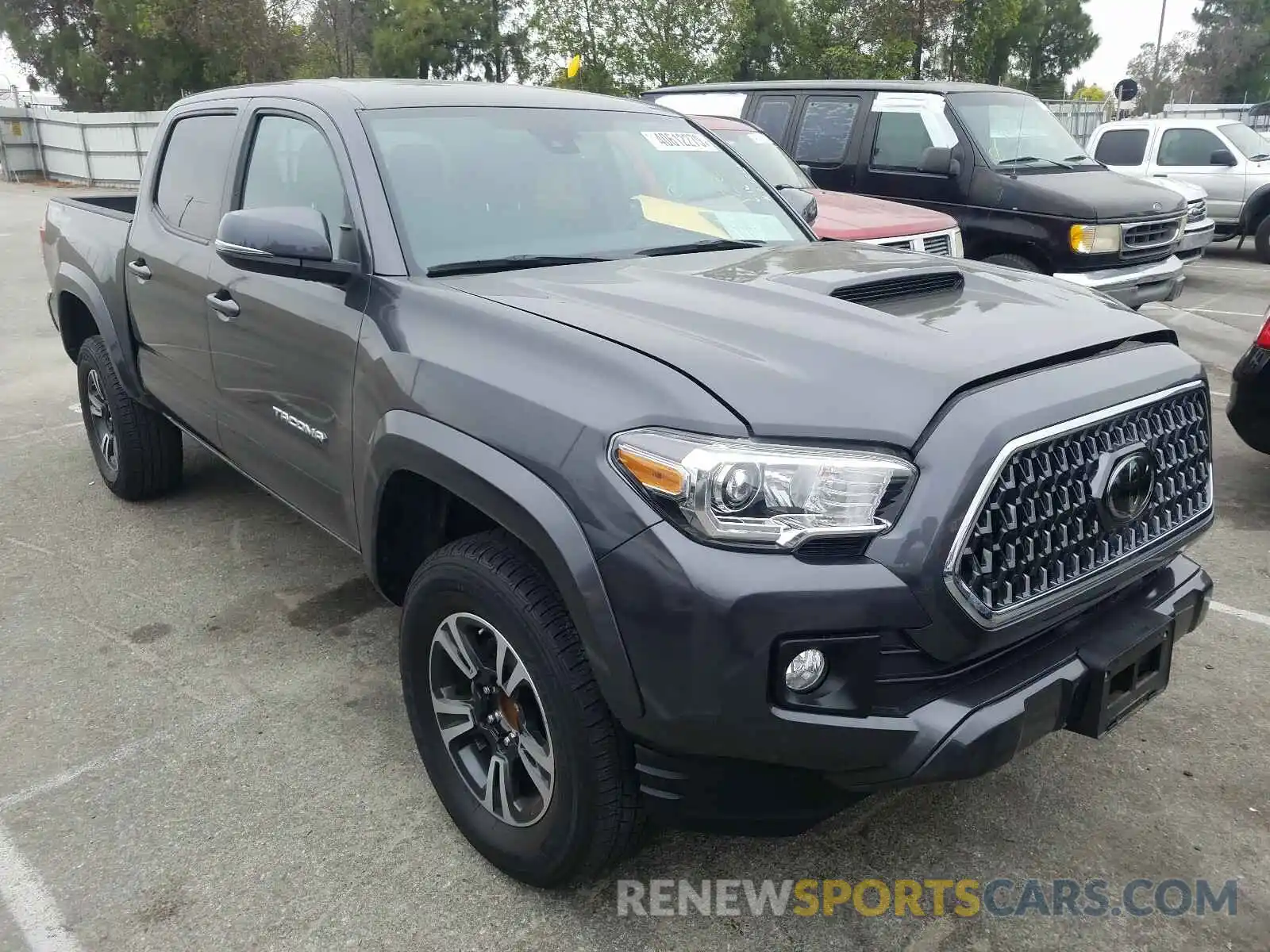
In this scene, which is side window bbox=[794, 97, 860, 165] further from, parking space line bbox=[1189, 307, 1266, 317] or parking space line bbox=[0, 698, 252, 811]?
parking space line bbox=[0, 698, 252, 811]

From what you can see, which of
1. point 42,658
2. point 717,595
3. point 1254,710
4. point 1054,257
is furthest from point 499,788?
point 1054,257

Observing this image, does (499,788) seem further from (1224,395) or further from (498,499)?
(1224,395)

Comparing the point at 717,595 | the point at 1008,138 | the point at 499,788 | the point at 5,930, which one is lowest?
the point at 5,930

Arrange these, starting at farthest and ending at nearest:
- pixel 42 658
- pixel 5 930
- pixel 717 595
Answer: pixel 42 658 < pixel 5 930 < pixel 717 595

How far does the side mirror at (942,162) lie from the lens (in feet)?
27.0

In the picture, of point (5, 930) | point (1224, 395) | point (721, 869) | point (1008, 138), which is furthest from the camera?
point (1008, 138)

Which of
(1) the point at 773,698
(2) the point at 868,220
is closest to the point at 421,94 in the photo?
(1) the point at 773,698

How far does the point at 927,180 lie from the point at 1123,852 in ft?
22.2

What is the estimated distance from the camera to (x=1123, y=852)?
8.70 ft

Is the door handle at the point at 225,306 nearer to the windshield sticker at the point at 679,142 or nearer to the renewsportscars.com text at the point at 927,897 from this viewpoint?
the windshield sticker at the point at 679,142

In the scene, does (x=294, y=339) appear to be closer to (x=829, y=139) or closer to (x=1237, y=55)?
(x=829, y=139)

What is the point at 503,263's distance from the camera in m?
2.94

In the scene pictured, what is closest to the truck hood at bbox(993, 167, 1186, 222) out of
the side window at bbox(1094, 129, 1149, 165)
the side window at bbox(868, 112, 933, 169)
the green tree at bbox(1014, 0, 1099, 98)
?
the side window at bbox(868, 112, 933, 169)

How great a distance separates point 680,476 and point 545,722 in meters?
0.66
